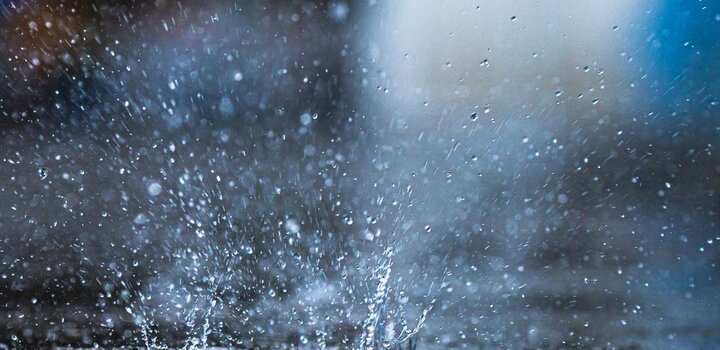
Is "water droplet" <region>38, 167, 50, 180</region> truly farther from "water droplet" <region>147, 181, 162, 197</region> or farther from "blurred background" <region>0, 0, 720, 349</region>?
"water droplet" <region>147, 181, 162, 197</region>

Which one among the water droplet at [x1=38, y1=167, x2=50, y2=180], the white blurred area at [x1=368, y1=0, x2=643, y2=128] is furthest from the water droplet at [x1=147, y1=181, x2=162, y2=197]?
the white blurred area at [x1=368, y1=0, x2=643, y2=128]

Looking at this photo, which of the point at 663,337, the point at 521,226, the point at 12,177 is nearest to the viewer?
the point at 663,337

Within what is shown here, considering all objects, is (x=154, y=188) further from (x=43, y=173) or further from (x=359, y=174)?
(x=359, y=174)

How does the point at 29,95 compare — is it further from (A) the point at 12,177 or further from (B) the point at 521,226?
(B) the point at 521,226

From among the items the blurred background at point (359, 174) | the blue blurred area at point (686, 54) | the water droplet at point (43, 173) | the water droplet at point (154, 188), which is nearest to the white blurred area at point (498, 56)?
the blurred background at point (359, 174)

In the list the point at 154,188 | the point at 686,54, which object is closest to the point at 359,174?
the point at 154,188

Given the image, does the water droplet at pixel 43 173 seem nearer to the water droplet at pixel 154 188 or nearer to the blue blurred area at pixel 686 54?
the water droplet at pixel 154 188

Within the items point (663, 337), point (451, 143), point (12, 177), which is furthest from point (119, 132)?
point (663, 337)

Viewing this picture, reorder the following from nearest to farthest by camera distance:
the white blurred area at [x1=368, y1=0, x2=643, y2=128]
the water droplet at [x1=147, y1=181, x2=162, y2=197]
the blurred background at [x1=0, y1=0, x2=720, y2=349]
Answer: the blurred background at [x1=0, y1=0, x2=720, y2=349] < the water droplet at [x1=147, y1=181, x2=162, y2=197] < the white blurred area at [x1=368, y1=0, x2=643, y2=128]

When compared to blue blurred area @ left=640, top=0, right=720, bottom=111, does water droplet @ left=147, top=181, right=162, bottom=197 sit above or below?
below
